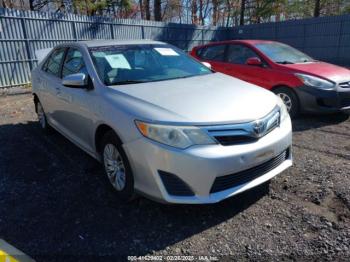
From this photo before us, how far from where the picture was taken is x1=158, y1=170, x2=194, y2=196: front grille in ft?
8.25

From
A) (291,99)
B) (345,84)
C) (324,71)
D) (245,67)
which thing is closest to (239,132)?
(291,99)

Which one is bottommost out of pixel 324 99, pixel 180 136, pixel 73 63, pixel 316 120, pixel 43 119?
pixel 316 120

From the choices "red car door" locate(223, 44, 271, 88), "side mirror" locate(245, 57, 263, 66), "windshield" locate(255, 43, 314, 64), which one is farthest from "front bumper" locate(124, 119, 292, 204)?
"windshield" locate(255, 43, 314, 64)

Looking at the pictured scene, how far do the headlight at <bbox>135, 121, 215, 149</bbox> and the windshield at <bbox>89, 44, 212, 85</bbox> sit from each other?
1096mm

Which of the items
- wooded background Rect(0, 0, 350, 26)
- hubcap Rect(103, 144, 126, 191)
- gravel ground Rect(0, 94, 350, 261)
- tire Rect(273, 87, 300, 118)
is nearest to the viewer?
gravel ground Rect(0, 94, 350, 261)

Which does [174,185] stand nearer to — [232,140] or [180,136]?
[180,136]

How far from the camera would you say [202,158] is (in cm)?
244

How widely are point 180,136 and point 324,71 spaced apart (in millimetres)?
4410

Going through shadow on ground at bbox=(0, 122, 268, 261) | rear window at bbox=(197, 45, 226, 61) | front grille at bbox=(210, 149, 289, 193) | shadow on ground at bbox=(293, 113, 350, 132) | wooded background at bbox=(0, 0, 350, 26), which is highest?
wooded background at bbox=(0, 0, 350, 26)

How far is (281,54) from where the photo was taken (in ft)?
21.2

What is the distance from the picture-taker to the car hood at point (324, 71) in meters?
5.55

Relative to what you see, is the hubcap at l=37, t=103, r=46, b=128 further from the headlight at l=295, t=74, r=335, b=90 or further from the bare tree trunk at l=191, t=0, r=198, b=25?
the bare tree trunk at l=191, t=0, r=198, b=25

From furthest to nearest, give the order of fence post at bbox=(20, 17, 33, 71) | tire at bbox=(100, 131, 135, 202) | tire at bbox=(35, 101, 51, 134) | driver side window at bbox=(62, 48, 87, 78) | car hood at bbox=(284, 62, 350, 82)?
fence post at bbox=(20, 17, 33, 71) → car hood at bbox=(284, 62, 350, 82) → tire at bbox=(35, 101, 51, 134) → driver side window at bbox=(62, 48, 87, 78) → tire at bbox=(100, 131, 135, 202)

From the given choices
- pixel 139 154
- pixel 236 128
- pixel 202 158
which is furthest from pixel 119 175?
pixel 236 128
